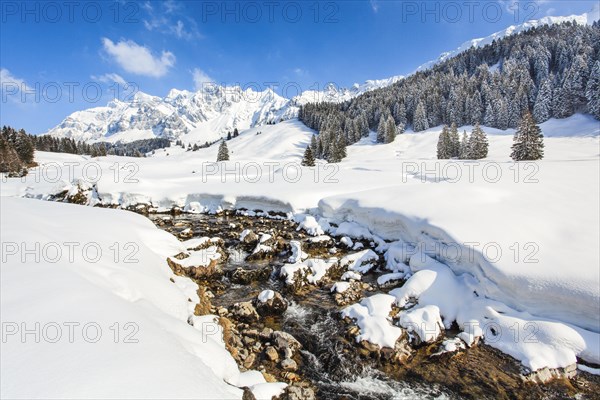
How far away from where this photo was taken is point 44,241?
8.74m

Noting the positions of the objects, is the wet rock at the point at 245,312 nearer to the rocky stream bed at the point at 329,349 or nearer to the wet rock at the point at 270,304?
the rocky stream bed at the point at 329,349

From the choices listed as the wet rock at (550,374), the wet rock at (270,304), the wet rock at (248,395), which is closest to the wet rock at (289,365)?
the wet rock at (248,395)

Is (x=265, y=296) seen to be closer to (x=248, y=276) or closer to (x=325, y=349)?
(x=248, y=276)

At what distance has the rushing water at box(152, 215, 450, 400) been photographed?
6953mm

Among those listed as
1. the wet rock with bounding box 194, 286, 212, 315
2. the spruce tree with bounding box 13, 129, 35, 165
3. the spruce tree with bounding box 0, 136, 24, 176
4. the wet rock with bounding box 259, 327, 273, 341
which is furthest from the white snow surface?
the spruce tree with bounding box 13, 129, 35, 165

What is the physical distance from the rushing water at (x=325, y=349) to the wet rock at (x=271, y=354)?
0.72 meters

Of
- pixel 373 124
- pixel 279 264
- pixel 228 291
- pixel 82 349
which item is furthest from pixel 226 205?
pixel 373 124

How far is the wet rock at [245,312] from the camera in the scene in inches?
376

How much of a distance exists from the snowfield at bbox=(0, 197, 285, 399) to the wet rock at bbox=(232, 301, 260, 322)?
50.6 inches

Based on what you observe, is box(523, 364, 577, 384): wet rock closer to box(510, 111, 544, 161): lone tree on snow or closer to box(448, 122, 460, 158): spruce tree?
box(510, 111, 544, 161): lone tree on snow

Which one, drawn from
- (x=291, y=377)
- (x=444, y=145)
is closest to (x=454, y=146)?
(x=444, y=145)

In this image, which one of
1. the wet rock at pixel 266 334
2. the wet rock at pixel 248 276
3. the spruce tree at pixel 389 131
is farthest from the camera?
the spruce tree at pixel 389 131

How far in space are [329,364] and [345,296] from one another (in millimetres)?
3450

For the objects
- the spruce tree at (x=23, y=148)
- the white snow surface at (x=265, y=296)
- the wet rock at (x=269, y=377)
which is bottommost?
the wet rock at (x=269, y=377)
